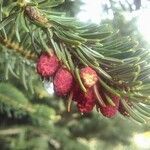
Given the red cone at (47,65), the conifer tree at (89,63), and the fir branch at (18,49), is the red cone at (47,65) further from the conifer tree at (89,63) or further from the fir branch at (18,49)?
the fir branch at (18,49)

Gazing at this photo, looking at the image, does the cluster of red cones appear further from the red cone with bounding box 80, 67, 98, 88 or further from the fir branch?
the fir branch

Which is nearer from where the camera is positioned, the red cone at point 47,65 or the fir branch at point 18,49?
the red cone at point 47,65

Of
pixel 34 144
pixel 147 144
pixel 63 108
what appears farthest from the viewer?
pixel 147 144

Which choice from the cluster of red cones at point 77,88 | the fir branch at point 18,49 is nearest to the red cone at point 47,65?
the cluster of red cones at point 77,88

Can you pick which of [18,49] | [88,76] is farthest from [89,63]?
[18,49]

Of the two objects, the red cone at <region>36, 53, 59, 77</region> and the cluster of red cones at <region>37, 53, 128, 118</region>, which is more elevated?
the red cone at <region>36, 53, 59, 77</region>

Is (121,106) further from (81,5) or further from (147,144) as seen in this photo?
(147,144)

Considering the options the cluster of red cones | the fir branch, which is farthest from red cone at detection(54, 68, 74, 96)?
the fir branch

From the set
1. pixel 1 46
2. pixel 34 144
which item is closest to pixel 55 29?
pixel 1 46
